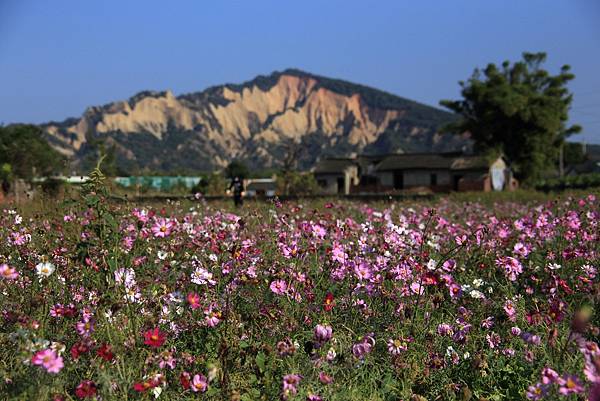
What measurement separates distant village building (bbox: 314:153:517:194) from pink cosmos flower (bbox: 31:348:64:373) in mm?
46829

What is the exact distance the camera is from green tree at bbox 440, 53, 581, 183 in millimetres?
45375

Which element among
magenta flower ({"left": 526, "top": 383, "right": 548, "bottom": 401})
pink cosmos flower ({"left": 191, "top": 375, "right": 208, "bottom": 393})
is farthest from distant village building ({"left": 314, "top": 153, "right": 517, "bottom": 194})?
pink cosmos flower ({"left": 191, "top": 375, "right": 208, "bottom": 393})

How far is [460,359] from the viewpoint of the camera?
320 cm

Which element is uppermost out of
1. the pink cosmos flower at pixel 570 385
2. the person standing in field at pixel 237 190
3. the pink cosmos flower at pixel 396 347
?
the person standing in field at pixel 237 190

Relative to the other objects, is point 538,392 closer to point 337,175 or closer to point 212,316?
point 212,316

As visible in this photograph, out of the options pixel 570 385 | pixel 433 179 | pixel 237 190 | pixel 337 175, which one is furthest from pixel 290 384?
pixel 337 175

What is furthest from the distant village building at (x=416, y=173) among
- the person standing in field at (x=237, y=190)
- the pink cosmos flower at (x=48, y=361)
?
the pink cosmos flower at (x=48, y=361)

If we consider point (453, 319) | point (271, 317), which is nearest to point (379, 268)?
point (453, 319)

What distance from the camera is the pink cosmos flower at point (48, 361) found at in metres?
2.06

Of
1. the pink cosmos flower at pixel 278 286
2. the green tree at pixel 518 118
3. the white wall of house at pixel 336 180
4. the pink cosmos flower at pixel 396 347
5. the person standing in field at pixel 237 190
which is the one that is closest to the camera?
the pink cosmos flower at pixel 396 347

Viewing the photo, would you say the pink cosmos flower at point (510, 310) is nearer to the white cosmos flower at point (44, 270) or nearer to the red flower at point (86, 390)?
the red flower at point (86, 390)

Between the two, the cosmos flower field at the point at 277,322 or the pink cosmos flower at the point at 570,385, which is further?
the cosmos flower field at the point at 277,322

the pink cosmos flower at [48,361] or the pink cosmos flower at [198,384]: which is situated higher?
the pink cosmos flower at [48,361]

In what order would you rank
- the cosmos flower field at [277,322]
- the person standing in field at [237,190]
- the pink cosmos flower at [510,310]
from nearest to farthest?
1. the cosmos flower field at [277,322]
2. the pink cosmos flower at [510,310]
3. the person standing in field at [237,190]
